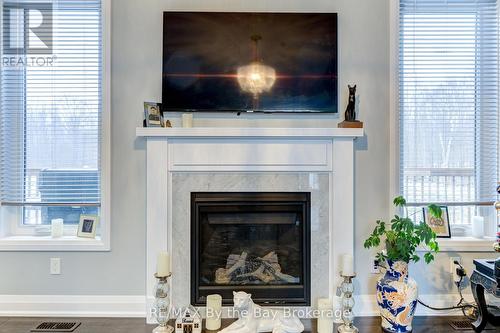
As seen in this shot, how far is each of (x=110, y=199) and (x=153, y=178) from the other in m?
0.43

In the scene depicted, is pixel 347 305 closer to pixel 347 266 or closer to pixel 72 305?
pixel 347 266

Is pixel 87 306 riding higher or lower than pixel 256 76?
lower

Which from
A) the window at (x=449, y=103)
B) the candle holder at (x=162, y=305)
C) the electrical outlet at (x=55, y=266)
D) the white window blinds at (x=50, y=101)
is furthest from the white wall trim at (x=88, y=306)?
the window at (x=449, y=103)

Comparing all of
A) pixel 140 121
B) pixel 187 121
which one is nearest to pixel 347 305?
pixel 187 121

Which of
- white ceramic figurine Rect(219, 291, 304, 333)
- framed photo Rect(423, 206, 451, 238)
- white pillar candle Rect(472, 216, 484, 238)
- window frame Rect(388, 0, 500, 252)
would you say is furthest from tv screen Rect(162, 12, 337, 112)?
white pillar candle Rect(472, 216, 484, 238)

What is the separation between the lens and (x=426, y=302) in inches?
103

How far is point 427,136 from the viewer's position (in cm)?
270

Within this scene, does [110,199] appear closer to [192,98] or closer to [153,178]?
[153,178]

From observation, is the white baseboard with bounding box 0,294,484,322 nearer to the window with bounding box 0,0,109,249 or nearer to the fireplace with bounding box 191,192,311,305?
the fireplace with bounding box 191,192,311,305

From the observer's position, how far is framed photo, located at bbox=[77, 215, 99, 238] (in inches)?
104

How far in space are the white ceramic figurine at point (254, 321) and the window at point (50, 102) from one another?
4.38ft

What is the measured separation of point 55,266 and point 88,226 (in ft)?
1.23

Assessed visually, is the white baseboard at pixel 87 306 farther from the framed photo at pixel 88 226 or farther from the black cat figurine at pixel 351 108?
the black cat figurine at pixel 351 108

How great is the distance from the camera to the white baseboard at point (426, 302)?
8.40ft
